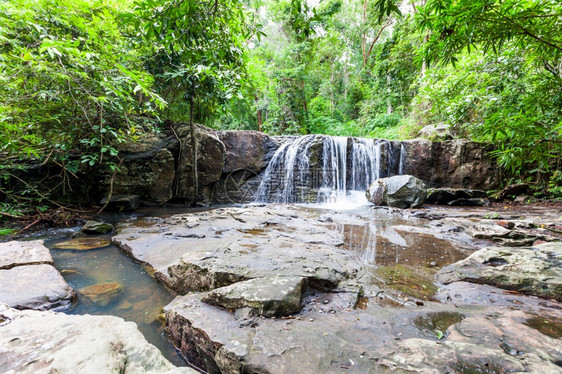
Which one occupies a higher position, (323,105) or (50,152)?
(323,105)

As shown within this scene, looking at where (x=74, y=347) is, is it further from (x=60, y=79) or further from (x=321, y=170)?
(x=321, y=170)

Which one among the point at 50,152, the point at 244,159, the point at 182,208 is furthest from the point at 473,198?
the point at 50,152

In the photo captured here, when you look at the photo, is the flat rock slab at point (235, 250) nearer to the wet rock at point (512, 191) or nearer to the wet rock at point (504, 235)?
the wet rock at point (504, 235)

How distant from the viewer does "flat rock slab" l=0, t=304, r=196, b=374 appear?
1.05 meters

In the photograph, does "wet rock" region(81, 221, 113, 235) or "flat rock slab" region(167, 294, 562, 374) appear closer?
"flat rock slab" region(167, 294, 562, 374)

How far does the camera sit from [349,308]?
1.92m

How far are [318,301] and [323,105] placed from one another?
17.7 metres

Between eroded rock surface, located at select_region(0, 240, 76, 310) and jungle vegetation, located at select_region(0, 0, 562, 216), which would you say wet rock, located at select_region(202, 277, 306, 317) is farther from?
jungle vegetation, located at select_region(0, 0, 562, 216)

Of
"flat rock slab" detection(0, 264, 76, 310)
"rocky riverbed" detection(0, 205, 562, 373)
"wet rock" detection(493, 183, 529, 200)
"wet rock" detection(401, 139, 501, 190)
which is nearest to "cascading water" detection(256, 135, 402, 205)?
"wet rock" detection(401, 139, 501, 190)

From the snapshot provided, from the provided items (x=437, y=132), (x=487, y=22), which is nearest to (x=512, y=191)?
(x=437, y=132)

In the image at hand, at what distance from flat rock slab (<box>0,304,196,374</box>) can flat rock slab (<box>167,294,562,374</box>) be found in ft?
1.30

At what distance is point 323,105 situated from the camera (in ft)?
59.2

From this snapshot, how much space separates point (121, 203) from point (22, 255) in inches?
162

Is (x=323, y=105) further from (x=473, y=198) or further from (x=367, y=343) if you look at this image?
(x=367, y=343)
